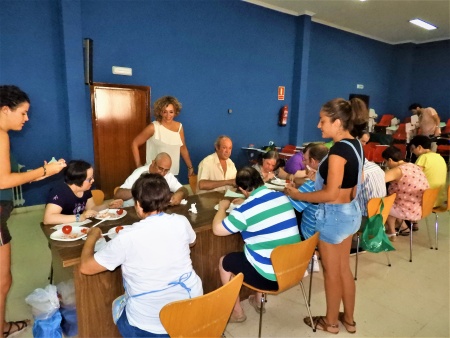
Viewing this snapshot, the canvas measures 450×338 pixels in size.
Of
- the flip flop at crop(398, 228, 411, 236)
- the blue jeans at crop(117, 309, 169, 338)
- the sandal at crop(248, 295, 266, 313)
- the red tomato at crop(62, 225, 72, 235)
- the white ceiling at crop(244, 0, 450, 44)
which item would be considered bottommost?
the sandal at crop(248, 295, 266, 313)

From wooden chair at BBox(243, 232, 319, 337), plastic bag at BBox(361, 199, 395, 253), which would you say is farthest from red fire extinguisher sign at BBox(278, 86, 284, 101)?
wooden chair at BBox(243, 232, 319, 337)

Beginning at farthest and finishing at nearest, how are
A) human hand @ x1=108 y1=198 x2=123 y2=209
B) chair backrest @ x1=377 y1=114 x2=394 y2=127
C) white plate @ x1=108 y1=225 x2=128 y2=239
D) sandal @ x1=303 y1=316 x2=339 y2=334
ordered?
chair backrest @ x1=377 y1=114 x2=394 y2=127, human hand @ x1=108 y1=198 x2=123 y2=209, sandal @ x1=303 y1=316 x2=339 y2=334, white plate @ x1=108 y1=225 x2=128 y2=239

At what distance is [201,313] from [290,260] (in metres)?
0.72

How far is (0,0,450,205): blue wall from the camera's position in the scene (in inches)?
172

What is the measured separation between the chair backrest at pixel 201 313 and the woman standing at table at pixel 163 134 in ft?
7.57

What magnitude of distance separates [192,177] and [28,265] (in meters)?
1.80

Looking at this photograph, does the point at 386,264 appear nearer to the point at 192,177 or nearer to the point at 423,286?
the point at 423,286

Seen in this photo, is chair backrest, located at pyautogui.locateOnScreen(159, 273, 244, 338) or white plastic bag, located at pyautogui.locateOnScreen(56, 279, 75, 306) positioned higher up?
chair backrest, located at pyautogui.locateOnScreen(159, 273, 244, 338)

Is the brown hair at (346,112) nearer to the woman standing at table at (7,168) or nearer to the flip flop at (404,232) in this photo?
the woman standing at table at (7,168)

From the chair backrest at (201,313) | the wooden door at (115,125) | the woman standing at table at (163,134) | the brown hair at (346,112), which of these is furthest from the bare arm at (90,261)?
the wooden door at (115,125)

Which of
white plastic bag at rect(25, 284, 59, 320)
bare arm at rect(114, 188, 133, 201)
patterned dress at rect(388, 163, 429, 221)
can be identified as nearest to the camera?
white plastic bag at rect(25, 284, 59, 320)

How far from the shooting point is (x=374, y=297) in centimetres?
267

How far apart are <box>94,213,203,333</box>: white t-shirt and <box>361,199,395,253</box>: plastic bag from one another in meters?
1.78

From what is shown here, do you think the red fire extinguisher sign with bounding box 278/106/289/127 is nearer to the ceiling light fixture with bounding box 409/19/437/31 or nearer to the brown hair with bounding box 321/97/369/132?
the ceiling light fixture with bounding box 409/19/437/31
